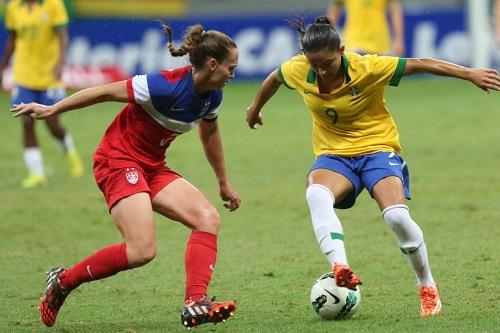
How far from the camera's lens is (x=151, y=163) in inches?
274

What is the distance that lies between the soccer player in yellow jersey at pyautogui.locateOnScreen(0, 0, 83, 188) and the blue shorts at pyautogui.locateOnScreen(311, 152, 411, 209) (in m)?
7.36

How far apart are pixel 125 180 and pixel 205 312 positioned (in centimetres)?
98

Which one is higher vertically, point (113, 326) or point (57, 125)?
point (113, 326)

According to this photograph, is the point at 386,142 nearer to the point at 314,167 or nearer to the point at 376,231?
the point at 314,167

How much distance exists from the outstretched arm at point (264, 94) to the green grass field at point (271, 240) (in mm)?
1235

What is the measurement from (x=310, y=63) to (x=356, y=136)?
64 centimetres

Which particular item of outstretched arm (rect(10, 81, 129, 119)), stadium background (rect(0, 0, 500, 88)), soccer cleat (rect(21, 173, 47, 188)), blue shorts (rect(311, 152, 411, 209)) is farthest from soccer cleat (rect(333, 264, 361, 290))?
stadium background (rect(0, 0, 500, 88))

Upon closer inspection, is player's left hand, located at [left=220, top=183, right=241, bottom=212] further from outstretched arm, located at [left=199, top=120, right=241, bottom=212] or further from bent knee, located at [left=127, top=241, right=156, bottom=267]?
bent knee, located at [left=127, top=241, right=156, bottom=267]

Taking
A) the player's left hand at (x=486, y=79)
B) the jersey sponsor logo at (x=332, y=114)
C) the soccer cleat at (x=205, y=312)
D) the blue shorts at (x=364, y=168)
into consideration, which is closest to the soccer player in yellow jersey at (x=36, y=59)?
the jersey sponsor logo at (x=332, y=114)

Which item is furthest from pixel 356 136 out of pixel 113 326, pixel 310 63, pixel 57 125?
pixel 57 125

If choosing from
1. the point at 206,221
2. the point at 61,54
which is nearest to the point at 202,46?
the point at 206,221

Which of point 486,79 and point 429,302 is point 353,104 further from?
point 429,302

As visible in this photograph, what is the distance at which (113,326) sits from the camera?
6.84m

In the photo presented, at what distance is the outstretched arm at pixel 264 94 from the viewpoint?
24.5ft
